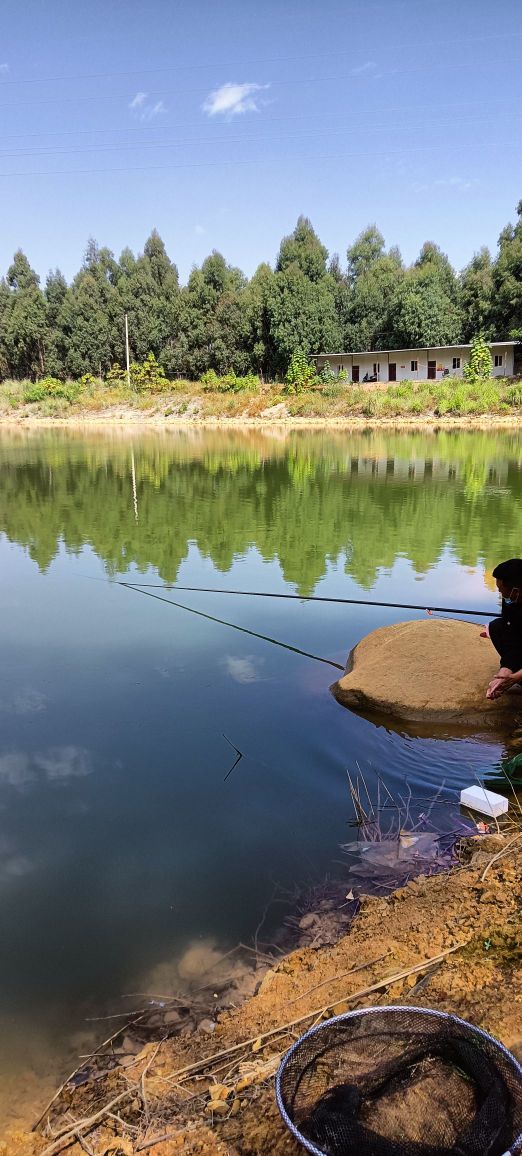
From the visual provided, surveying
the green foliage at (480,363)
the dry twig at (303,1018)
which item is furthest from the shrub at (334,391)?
the dry twig at (303,1018)

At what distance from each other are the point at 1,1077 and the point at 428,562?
9.22 meters

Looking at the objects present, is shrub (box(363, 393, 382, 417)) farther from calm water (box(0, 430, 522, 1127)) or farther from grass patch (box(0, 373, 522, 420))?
calm water (box(0, 430, 522, 1127))

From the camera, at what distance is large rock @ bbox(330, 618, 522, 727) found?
537 cm

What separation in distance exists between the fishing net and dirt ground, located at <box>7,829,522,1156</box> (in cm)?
12

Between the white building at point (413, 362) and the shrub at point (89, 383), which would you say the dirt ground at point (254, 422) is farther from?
the white building at point (413, 362)

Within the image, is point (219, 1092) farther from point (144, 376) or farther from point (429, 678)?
point (144, 376)

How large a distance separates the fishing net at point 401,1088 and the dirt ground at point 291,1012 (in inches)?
4.8

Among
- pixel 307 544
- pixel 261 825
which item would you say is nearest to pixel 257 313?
pixel 307 544

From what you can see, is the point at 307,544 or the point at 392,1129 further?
the point at 307,544

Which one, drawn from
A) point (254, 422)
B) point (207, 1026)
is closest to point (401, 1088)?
point (207, 1026)

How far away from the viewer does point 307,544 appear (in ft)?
39.7

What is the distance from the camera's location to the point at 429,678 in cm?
563

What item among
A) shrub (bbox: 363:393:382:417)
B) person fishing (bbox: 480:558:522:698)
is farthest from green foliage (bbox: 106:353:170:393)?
person fishing (bbox: 480:558:522:698)

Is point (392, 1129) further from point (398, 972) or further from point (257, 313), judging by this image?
point (257, 313)
